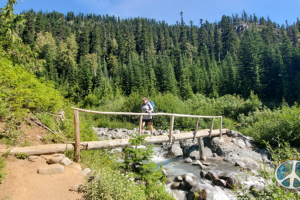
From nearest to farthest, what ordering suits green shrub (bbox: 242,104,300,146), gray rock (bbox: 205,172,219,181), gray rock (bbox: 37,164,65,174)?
1. gray rock (bbox: 37,164,65,174)
2. gray rock (bbox: 205,172,219,181)
3. green shrub (bbox: 242,104,300,146)

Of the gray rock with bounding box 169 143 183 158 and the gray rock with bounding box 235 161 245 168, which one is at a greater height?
the gray rock with bounding box 235 161 245 168

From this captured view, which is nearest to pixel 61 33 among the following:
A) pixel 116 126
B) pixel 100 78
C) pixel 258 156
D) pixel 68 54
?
pixel 68 54

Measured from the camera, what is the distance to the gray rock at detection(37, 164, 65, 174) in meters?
4.34

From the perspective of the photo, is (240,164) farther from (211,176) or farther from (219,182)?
(219,182)

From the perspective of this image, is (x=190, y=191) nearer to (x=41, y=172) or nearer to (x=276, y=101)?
(x=41, y=172)

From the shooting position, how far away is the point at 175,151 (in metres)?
12.5

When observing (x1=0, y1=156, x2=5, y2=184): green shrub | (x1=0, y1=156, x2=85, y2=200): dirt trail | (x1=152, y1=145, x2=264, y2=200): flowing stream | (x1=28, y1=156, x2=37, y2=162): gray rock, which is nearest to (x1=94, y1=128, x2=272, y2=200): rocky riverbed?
(x1=152, y1=145, x2=264, y2=200): flowing stream

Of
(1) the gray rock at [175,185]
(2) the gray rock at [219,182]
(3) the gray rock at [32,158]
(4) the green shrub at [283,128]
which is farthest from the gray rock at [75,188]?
(4) the green shrub at [283,128]

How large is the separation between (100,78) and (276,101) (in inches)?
1634

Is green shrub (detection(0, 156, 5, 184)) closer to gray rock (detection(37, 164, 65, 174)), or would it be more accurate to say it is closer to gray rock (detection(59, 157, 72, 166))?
gray rock (detection(37, 164, 65, 174))

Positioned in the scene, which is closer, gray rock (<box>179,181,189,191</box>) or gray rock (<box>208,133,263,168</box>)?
gray rock (<box>179,181,189,191</box>)

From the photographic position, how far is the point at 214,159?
1080cm

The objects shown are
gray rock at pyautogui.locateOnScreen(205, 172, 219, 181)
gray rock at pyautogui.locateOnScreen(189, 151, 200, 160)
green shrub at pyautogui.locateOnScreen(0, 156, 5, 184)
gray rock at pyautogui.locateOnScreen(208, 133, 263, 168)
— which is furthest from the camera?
gray rock at pyautogui.locateOnScreen(189, 151, 200, 160)

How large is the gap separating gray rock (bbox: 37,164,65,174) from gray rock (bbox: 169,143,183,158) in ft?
28.2
